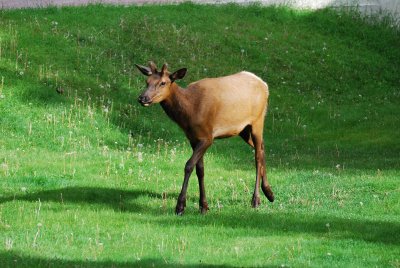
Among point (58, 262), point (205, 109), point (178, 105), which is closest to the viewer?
point (58, 262)

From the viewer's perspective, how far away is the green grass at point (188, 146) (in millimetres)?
12648

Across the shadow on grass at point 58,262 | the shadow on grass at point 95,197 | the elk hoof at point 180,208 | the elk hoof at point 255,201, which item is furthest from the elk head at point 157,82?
the shadow on grass at point 58,262

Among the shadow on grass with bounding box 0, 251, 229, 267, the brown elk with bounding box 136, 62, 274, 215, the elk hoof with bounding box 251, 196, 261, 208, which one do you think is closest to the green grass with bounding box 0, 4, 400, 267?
the shadow on grass with bounding box 0, 251, 229, 267

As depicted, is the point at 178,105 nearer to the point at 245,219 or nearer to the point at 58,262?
the point at 245,219

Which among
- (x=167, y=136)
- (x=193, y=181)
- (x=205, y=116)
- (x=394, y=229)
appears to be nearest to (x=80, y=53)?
(x=167, y=136)

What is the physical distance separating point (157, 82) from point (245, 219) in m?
2.60

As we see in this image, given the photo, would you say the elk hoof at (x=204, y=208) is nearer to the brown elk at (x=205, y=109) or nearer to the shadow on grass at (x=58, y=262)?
the brown elk at (x=205, y=109)

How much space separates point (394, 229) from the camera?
13695 millimetres

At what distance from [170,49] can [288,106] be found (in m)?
4.77

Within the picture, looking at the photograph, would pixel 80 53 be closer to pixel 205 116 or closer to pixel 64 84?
pixel 64 84

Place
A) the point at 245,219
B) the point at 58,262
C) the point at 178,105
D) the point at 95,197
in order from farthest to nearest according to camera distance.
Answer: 1. the point at 95,197
2. the point at 178,105
3. the point at 245,219
4. the point at 58,262

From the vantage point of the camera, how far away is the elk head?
15.0 m

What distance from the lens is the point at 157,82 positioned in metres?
15.1

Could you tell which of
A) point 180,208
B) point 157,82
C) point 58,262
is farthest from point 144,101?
point 58,262
